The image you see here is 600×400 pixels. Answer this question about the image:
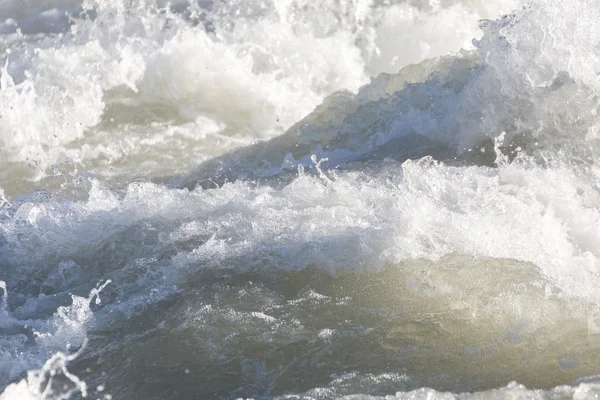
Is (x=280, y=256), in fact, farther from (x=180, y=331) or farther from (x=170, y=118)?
(x=170, y=118)

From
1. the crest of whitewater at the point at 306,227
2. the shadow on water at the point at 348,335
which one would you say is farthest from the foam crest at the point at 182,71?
the shadow on water at the point at 348,335

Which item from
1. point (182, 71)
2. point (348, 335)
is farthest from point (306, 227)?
point (182, 71)

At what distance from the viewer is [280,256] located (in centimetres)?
376

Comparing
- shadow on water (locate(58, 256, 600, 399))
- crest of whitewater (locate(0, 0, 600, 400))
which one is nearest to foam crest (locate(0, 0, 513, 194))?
crest of whitewater (locate(0, 0, 600, 400))

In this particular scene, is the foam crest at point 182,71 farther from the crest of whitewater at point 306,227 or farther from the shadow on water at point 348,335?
the shadow on water at point 348,335

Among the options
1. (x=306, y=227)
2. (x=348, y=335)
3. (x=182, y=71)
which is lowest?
(x=348, y=335)

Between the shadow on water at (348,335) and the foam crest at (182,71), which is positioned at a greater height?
the foam crest at (182,71)

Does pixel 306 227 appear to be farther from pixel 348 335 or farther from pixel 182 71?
pixel 182 71

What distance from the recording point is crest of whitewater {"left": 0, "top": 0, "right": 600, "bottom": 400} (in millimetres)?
3059

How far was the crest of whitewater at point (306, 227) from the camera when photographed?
10.0 ft

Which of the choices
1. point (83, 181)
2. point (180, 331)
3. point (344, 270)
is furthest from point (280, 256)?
point (83, 181)

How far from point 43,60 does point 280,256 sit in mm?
4007

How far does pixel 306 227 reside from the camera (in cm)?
389

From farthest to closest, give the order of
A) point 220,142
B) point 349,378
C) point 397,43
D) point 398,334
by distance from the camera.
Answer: point 397,43
point 220,142
point 398,334
point 349,378
